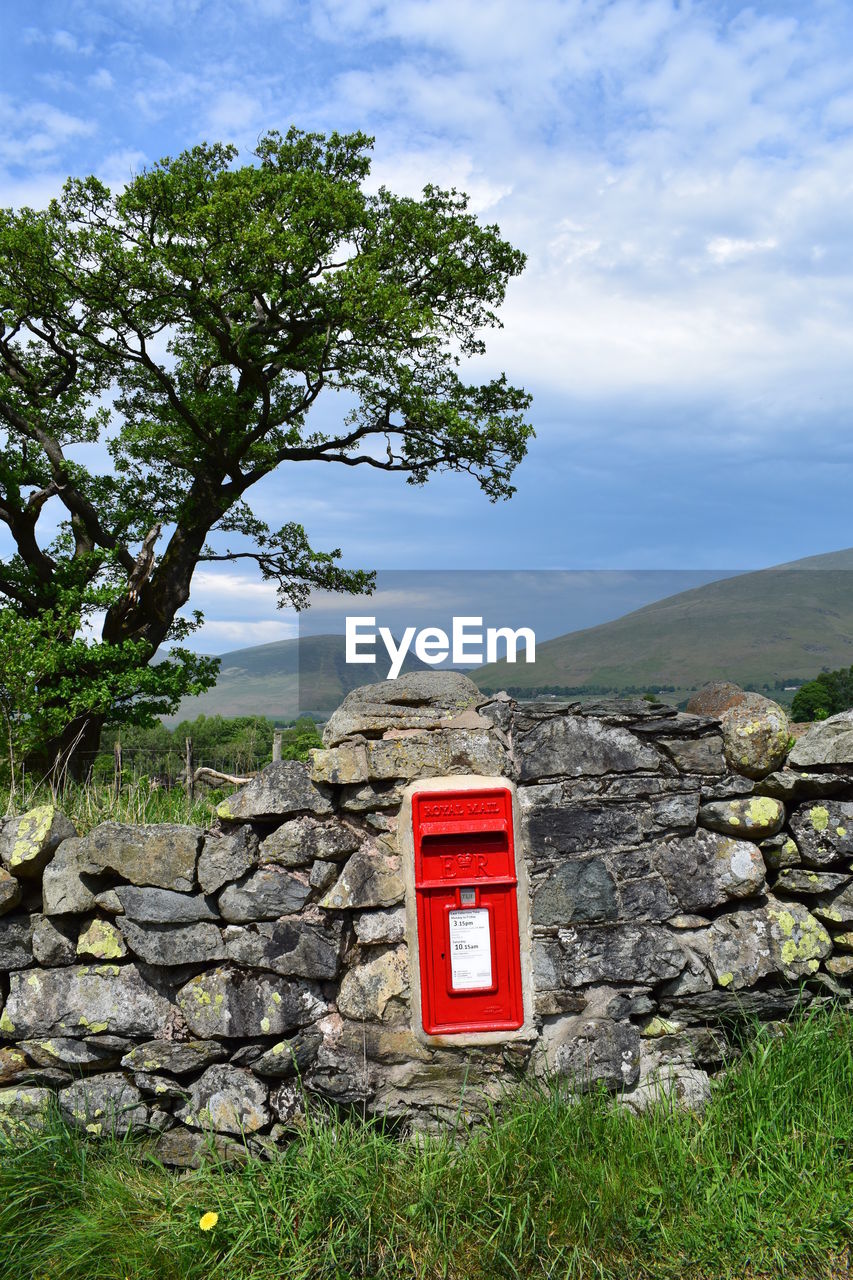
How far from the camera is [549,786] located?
12.3ft

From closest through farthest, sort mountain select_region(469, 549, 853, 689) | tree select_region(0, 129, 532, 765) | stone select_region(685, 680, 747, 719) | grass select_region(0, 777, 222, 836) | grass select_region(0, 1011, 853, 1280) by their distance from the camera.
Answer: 1. grass select_region(0, 1011, 853, 1280)
2. stone select_region(685, 680, 747, 719)
3. grass select_region(0, 777, 222, 836)
4. tree select_region(0, 129, 532, 765)
5. mountain select_region(469, 549, 853, 689)

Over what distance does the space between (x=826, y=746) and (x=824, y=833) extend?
1.21ft

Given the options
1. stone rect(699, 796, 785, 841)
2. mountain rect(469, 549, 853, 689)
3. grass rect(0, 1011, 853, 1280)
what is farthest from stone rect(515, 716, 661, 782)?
mountain rect(469, 549, 853, 689)

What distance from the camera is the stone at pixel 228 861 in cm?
375

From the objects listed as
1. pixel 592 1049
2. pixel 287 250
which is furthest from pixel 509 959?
pixel 287 250

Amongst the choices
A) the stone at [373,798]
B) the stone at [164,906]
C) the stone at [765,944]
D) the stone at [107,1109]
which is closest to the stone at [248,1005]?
the stone at [164,906]

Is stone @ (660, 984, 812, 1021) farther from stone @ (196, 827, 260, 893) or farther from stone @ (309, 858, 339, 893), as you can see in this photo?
stone @ (196, 827, 260, 893)

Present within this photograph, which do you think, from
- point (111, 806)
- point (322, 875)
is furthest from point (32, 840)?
point (322, 875)

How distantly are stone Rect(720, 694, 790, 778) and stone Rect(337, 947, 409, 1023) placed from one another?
1.60 m

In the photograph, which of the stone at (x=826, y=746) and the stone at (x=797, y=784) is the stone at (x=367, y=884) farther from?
the stone at (x=826, y=746)

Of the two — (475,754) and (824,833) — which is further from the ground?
A: (475,754)

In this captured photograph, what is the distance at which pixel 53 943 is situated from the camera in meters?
3.89

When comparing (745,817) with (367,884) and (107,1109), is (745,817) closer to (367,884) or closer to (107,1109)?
(367,884)

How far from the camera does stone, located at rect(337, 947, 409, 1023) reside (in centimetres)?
359
